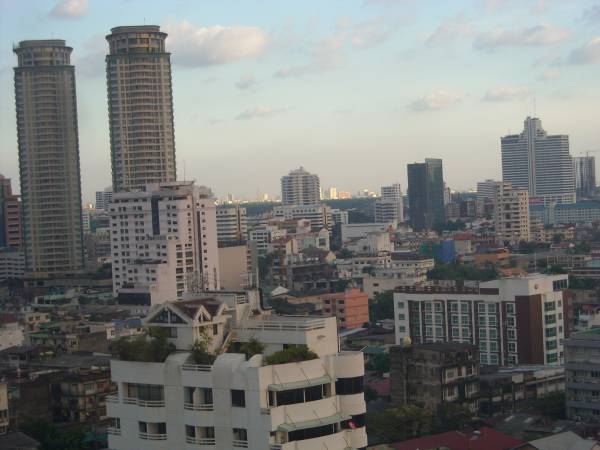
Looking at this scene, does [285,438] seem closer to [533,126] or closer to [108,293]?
[108,293]

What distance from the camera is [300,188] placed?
11962cm

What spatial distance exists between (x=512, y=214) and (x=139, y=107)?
23.7 metres

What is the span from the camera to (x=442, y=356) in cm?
2208

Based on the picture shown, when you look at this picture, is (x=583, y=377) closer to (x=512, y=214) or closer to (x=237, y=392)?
(x=237, y=392)

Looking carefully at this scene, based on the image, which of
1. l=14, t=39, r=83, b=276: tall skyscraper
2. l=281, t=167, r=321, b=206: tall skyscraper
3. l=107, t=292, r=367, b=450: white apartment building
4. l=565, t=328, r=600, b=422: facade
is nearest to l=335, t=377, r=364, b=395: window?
l=107, t=292, r=367, b=450: white apartment building

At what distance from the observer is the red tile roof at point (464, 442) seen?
1716 centimetres

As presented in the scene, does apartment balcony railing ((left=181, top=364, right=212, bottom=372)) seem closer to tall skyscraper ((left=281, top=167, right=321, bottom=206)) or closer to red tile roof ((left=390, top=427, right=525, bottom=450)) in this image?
red tile roof ((left=390, top=427, right=525, bottom=450))

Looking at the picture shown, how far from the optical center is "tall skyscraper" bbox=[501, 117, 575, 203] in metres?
117

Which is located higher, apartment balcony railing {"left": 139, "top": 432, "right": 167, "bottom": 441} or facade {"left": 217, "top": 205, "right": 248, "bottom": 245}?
facade {"left": 217, "top": 205, "right": 248, "bottom": 245}

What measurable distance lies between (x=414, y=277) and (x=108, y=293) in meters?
11.9

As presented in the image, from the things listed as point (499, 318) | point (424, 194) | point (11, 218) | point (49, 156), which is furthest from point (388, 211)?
point (499, 318)

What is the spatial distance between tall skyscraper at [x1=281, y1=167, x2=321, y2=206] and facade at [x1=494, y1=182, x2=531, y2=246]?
44223mm

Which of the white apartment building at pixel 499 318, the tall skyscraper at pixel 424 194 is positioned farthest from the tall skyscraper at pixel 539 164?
the white apartment building at pixel 499 318

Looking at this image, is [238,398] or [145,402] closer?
[238,398]
